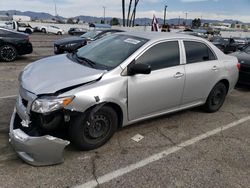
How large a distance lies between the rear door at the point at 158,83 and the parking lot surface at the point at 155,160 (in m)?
0.43

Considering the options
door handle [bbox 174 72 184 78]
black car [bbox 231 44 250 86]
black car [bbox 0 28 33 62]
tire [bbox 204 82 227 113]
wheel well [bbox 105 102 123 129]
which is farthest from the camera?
black car [bbox 0 28 33 62]

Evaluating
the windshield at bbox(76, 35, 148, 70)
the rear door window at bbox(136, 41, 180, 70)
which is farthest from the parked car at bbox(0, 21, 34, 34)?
the rear door window at bbox(136, 41, 180, 70)

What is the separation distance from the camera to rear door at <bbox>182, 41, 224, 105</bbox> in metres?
4.38

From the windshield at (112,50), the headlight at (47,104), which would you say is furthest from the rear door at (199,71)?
the headlight at (47,104)

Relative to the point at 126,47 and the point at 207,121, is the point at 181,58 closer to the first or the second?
the point at 126,47

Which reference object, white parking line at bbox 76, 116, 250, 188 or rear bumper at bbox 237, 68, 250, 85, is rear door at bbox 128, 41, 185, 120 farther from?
rear bumper at bbox 237, 68, 250, 85

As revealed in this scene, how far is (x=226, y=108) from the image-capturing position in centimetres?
557

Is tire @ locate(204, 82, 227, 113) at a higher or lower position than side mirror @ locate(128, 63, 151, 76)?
lower

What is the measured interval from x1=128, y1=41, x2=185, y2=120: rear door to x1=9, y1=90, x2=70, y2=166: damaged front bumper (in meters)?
1.18

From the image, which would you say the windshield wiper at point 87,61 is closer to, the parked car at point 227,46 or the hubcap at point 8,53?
the hubcap at point 8,53

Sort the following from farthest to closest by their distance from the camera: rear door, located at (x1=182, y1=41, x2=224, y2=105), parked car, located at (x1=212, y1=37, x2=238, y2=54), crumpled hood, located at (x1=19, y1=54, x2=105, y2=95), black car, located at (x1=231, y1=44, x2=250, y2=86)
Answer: parked car, located at (x1=212, y1=37, x2=238, y2=54) < black car, located at (x1=231, y1=44, x2=250, y2=86) < rear door, located at (x1=182, y1=41, x2=224, y2=105) < crumpled hood, located at (x1=19, y1=54, x2=105, y2=95)

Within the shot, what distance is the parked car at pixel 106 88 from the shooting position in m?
2.96

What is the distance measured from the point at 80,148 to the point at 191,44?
2.67 metres

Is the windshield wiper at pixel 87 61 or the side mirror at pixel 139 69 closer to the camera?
the side mirror at pixel 139 69
